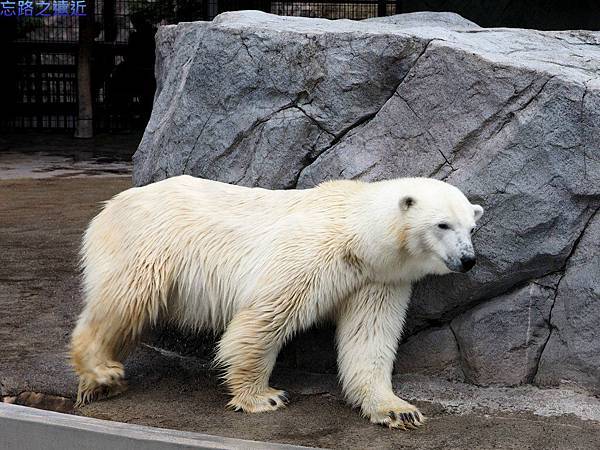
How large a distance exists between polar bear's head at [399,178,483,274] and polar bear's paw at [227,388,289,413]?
0.80 metres

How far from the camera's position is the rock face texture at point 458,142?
13.5ft

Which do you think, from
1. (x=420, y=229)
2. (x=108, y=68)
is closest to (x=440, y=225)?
(x=420, y=229)

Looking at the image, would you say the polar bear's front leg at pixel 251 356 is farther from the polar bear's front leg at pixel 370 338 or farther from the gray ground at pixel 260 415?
the polar bear's front leg at pixel 370 338

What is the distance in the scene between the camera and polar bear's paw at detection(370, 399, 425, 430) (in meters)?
3.83

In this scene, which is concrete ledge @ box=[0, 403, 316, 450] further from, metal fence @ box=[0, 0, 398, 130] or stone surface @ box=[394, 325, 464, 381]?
metal fence @ box=[0, 0, 398, 130]

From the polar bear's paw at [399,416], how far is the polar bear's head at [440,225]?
534 mm

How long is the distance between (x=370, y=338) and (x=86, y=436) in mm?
A: 1481

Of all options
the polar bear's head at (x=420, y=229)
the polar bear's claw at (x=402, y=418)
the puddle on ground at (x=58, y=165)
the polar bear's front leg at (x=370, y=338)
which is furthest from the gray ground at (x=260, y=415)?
the puddle on ground at (x=58, y=165)

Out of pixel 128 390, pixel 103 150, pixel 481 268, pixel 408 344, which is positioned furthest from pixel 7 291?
pixel 103 150

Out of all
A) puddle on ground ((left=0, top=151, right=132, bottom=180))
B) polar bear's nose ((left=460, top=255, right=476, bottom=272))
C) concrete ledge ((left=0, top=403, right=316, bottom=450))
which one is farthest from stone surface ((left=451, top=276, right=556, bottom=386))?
puddle on ground ((left=0, top=151, right=132, bottom=180))

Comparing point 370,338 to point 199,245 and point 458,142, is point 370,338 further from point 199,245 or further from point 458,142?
point 458,142

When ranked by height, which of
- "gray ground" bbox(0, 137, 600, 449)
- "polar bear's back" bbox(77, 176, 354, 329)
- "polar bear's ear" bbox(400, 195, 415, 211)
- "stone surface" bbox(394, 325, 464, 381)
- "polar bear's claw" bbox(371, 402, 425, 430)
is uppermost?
"polar bear's ear" bbox(400, 195, 415, 211)

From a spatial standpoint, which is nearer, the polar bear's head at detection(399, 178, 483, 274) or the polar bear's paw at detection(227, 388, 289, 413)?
the polar bear's head at detection(399, 178, 483, 274)

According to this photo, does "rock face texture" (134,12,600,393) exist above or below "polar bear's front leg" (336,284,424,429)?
above
